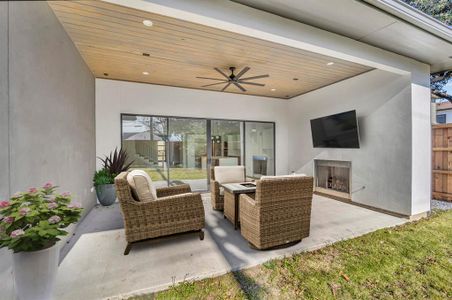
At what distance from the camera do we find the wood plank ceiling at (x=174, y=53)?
8.25 ft

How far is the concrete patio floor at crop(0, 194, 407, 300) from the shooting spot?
1.86m

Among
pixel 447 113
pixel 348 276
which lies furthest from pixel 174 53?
pixel 447 113

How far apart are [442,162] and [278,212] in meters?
4.93

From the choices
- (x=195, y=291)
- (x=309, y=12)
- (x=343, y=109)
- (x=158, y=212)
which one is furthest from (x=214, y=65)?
(x=195, y=291)

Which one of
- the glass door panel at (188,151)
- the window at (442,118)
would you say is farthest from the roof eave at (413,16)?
the window at (442,118)

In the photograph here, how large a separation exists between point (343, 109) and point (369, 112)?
0.61 meters

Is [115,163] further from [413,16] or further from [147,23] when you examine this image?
[413,16]

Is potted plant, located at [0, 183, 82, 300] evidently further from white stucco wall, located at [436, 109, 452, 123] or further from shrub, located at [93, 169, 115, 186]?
white stucco wall, located at [436, 109, 452, 123]

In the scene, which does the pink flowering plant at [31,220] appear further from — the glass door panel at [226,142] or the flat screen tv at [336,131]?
the flat screen tv at [336,131]

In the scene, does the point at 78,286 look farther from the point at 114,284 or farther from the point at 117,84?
the point at 117,84

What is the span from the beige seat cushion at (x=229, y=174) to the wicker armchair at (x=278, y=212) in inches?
59.5

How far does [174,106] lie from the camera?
536 centimetres

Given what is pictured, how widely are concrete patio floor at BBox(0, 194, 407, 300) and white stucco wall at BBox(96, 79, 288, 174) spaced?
2296mm

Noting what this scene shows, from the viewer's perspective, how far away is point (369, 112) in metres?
4.22
